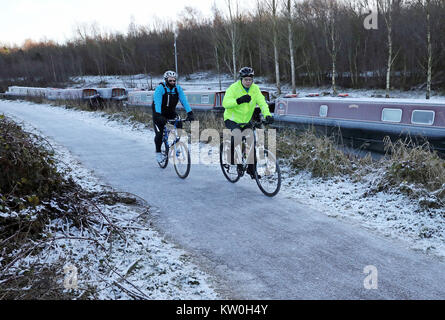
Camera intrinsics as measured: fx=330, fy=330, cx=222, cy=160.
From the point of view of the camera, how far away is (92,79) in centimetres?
5897

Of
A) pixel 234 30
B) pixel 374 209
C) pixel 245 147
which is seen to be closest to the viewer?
pixel 374 209

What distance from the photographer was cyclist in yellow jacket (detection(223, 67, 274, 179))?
5230mm

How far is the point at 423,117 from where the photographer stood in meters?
7.34

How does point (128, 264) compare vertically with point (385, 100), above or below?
below

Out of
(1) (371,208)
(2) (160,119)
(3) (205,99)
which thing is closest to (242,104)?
(2) (160,119)

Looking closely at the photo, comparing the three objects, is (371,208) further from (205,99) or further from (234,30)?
(234,30)

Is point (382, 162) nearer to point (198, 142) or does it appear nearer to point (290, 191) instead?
point (290, 191)

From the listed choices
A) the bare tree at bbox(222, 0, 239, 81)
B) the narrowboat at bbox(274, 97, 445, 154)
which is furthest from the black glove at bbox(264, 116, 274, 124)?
the bare tree at bbox(222, 0, 239, 81)

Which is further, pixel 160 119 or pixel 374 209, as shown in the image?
pixel 160 119

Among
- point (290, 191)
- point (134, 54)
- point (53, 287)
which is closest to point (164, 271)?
point (53, 287)

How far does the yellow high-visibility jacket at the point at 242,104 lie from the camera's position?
Result: 5352mm

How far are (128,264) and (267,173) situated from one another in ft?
9.68

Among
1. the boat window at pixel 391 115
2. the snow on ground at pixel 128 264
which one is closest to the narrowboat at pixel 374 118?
the boat window at pixel 391 115

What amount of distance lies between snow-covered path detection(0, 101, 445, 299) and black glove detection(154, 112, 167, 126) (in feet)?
3.74
